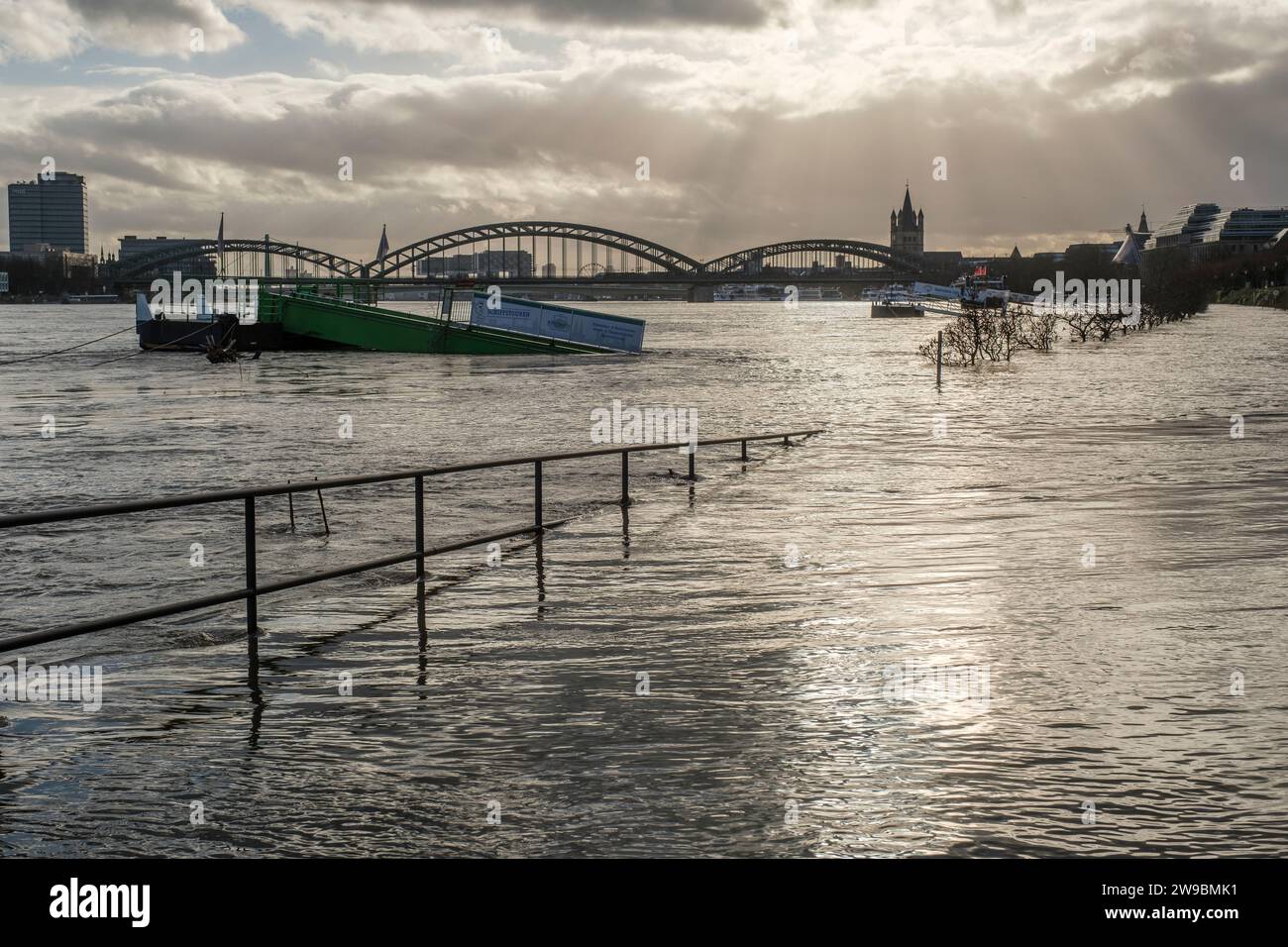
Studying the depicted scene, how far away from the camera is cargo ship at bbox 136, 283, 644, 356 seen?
8269 centimetres

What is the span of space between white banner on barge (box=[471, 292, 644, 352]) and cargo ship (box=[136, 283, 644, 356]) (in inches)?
2.3

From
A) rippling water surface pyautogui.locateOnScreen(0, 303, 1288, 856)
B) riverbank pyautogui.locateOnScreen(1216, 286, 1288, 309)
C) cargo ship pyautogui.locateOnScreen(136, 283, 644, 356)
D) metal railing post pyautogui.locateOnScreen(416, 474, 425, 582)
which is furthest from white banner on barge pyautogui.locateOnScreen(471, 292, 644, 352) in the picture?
riverbank pyautogui.locateOnScreen(1216, 286, 1288, 309)

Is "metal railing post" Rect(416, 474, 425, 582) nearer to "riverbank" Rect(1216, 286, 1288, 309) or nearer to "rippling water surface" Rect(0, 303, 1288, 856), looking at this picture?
"rippling water surface" Rect(0, 303, 1288, 856)

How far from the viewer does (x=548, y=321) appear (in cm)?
8450

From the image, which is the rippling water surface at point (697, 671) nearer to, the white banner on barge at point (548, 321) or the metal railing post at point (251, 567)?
the metal railing post at point (251, 567)

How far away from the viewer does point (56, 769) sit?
23.8 feet

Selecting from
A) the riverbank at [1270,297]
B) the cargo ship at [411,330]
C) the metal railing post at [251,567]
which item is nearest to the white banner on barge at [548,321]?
the cargo ship at [411,330]

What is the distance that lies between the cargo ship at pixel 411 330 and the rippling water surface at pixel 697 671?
5761cm

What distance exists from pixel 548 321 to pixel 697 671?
7625cm

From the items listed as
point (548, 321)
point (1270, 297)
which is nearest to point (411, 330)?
point (548, 321)
